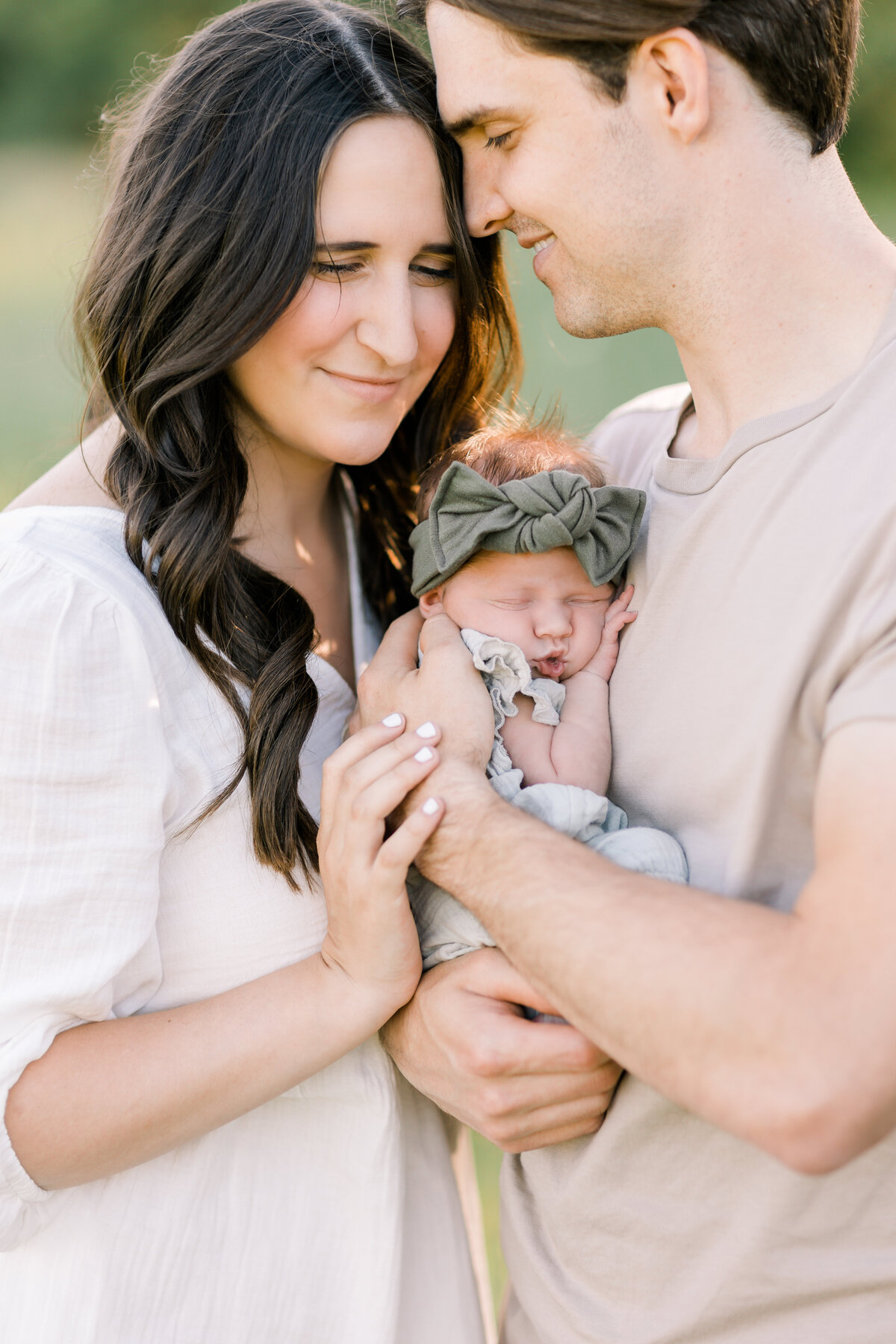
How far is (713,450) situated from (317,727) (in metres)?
0.77

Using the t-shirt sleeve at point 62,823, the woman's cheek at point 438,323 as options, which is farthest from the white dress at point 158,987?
the woman's cheek at point 438,323

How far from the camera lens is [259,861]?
1585 millimetres

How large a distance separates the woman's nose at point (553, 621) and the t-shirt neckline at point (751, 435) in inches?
10.1

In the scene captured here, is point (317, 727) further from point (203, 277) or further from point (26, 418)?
point (26, 418)


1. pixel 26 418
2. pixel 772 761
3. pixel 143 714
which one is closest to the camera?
pixel 772 761

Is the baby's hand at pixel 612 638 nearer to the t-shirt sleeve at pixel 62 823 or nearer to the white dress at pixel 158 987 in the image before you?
the white dress at pixel 158 987

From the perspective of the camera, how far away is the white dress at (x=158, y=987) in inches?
54.7

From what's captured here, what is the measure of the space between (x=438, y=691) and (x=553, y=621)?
0.24 m

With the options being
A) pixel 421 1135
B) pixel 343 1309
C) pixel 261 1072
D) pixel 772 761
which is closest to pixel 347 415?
pixel 772 761

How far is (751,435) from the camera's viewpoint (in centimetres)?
153

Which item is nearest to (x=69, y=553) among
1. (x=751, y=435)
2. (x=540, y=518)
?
(x=540, y=518)

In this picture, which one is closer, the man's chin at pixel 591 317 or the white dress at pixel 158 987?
the white dress at pixel 158 987

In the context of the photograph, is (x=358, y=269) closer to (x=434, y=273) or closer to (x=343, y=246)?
(x=343, y=246)

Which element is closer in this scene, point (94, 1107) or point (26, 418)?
point (94, 1107)
